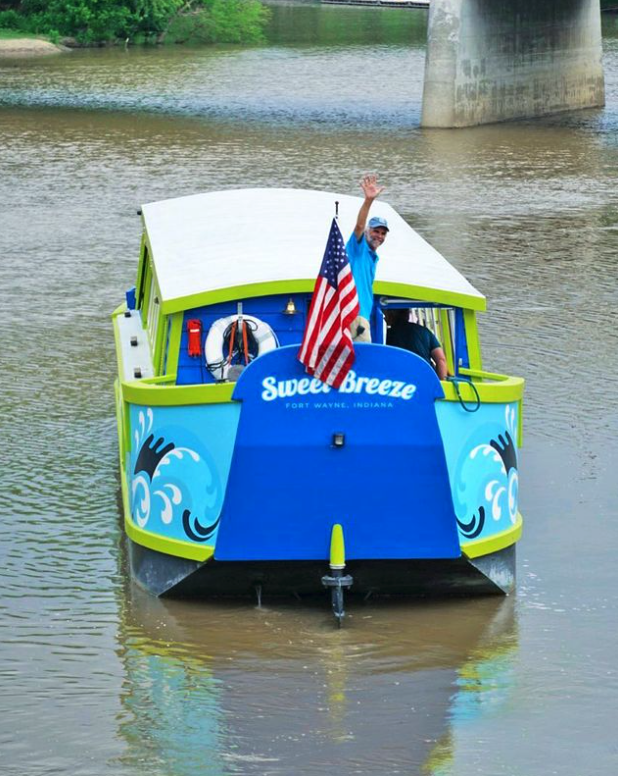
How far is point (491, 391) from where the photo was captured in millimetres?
10148

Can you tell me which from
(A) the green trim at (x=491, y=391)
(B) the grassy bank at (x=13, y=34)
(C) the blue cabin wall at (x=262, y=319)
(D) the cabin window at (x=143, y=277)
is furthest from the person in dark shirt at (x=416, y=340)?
(B) the grassy bank at (x=13, y=34)

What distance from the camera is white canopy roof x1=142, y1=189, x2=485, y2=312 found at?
10.8 m

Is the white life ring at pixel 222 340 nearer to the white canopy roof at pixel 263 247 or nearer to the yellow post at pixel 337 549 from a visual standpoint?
the white canopy roof at pixel 263 247

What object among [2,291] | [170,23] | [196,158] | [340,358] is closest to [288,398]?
[340,358]

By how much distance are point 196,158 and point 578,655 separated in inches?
1014

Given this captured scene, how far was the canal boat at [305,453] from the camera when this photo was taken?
9.71m

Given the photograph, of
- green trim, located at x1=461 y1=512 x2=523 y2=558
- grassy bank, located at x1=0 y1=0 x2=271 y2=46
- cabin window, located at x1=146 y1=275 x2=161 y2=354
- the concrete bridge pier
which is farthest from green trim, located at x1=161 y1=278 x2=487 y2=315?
grassy bank, located at x1=0 y1=0 x2=271 y2=46

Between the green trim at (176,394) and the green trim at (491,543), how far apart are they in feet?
5.73

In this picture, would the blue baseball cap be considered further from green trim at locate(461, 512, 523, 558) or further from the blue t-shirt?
green trim at locate(461, 512, 523, 558)

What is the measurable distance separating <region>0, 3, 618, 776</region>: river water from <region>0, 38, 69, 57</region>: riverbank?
3612 cm

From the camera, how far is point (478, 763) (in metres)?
8.49

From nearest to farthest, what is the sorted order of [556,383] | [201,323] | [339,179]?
[201,323], [556,383], [339,179]

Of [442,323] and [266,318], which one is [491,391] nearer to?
[442,323]

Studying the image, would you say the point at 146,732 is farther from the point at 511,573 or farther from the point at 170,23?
the point at 170,23
